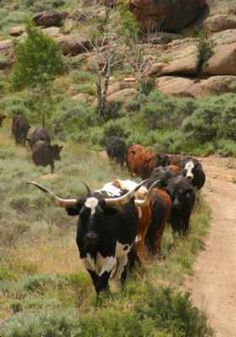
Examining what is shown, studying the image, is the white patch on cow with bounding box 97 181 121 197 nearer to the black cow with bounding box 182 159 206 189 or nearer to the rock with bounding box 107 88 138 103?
the black cow with bounding box 182 159 206 189

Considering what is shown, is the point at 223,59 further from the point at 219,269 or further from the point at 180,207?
the point at 219,269

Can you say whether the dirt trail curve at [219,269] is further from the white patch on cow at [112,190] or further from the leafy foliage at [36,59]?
the leafy foliage at [36,59]

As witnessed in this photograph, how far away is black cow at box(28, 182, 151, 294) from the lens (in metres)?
10.4

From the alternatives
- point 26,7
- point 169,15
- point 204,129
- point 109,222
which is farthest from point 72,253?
point 26,7

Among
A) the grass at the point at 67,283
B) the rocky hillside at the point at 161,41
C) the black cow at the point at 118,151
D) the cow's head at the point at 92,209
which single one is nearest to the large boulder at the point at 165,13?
the rocky hillside at the point at 161,41

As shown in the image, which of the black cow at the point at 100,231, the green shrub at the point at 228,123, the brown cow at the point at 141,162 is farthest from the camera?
the green shrub at the point at 228,123

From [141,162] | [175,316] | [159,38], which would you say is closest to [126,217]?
[175,316]

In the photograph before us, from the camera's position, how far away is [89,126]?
4019cm

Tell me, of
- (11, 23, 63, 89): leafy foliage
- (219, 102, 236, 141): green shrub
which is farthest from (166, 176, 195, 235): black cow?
(11, 23, 63, 89): leafy foliage

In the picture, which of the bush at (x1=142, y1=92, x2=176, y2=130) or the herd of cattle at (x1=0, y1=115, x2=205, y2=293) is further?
the bush at (x1=142, y1=92, x2=176, y2=130)

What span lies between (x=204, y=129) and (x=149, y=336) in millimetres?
25421

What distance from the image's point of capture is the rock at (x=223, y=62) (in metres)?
41.3

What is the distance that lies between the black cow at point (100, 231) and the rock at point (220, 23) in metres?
41.9

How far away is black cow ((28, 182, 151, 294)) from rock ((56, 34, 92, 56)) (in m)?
44.9
